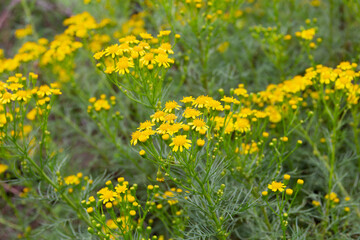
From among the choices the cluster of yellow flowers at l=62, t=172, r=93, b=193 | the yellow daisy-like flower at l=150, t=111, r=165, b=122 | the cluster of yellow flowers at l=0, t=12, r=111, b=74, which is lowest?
the cluster of yellow flowers at l=62, t=172, r=93, b=193

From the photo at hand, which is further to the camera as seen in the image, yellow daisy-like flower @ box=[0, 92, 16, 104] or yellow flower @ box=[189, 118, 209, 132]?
yellow daisy-like flower @ box=[0, 92, 16, 104]

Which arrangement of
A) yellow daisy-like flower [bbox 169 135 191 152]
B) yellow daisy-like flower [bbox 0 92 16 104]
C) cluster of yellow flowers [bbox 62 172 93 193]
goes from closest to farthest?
yellow daisy-like flower [bbox 169 135 191 152] < yellow daisy-like flower [bbox 0 92 16 104] < cluster of yellow flowers [bbox 62 172 93 193]

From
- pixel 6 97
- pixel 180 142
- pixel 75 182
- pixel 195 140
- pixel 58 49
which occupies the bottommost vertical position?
pixel 75 182

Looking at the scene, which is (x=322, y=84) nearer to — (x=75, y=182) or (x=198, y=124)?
(x=198, y=124)

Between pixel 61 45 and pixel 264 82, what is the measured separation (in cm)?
240

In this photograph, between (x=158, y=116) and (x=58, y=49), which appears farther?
(x=58, y=49)

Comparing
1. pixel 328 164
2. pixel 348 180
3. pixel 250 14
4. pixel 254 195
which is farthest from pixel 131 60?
pixel 250 14

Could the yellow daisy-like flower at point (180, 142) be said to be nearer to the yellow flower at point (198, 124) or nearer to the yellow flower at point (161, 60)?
the yellow flower at point (198, 124)

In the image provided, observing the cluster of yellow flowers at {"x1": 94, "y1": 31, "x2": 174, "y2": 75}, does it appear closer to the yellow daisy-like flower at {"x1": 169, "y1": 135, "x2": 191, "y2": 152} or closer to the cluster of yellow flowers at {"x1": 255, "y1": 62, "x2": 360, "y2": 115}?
the yellow daisy-like flower at {"x1": 169, "y1": 135, "x2": 191, "y2": 152}

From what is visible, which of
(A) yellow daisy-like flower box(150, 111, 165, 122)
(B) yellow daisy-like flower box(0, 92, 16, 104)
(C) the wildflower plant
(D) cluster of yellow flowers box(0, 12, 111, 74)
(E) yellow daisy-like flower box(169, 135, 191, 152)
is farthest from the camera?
(D) cluster of yellow flowers box(0, 12, 111, 74)

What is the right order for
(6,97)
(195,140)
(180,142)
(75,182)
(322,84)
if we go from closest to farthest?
(180,142)
(195,140)
(6,97)
(322,84)
(75,182)

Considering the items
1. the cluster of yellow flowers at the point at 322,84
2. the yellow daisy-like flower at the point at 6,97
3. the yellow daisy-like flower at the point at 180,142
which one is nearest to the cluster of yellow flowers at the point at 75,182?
the yellow daisy-like flower at the point at 6,97

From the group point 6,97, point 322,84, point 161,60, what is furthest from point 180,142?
point 322,84

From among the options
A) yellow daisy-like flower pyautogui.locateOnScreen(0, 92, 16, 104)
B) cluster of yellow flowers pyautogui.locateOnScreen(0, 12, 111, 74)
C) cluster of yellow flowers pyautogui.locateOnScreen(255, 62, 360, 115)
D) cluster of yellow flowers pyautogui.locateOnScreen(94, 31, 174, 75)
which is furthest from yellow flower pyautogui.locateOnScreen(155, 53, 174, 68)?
cluster of yellow flowers pyautogui.locateOnScreen(0, 12, 111, 74)
